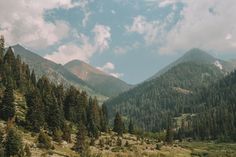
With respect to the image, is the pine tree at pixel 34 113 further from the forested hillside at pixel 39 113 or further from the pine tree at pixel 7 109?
the pine tree at pixel 7 109

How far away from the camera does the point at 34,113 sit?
117000 mm

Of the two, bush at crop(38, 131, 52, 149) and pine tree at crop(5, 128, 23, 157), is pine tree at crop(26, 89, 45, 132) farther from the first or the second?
pine tree at crop(5, 128, 23, 157)

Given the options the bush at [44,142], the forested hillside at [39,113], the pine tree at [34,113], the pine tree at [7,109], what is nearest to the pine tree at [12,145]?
the forested hillside at [39,113]

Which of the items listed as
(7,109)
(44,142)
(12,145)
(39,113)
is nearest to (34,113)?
(39,113)

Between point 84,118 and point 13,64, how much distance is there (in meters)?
40.8

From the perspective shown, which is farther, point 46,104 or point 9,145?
Answer: point 46,104

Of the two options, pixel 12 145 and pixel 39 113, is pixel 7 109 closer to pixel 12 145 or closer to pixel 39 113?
pixel 39 113

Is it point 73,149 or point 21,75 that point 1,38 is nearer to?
point 21,75

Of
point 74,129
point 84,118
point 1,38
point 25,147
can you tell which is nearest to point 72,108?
point 84,118

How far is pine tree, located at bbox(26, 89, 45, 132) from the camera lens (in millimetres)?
113444

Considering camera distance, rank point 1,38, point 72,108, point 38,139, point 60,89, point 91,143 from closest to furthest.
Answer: point 38,139 < point 91,143 < point 72,108 < point 60,89 < point 1,38

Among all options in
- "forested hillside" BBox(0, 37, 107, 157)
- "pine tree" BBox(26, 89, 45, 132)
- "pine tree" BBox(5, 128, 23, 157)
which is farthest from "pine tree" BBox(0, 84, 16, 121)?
"pine tree" BBox(5, 128, 23, 157)

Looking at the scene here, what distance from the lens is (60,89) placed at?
170875 mm

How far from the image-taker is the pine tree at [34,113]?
113444mm
